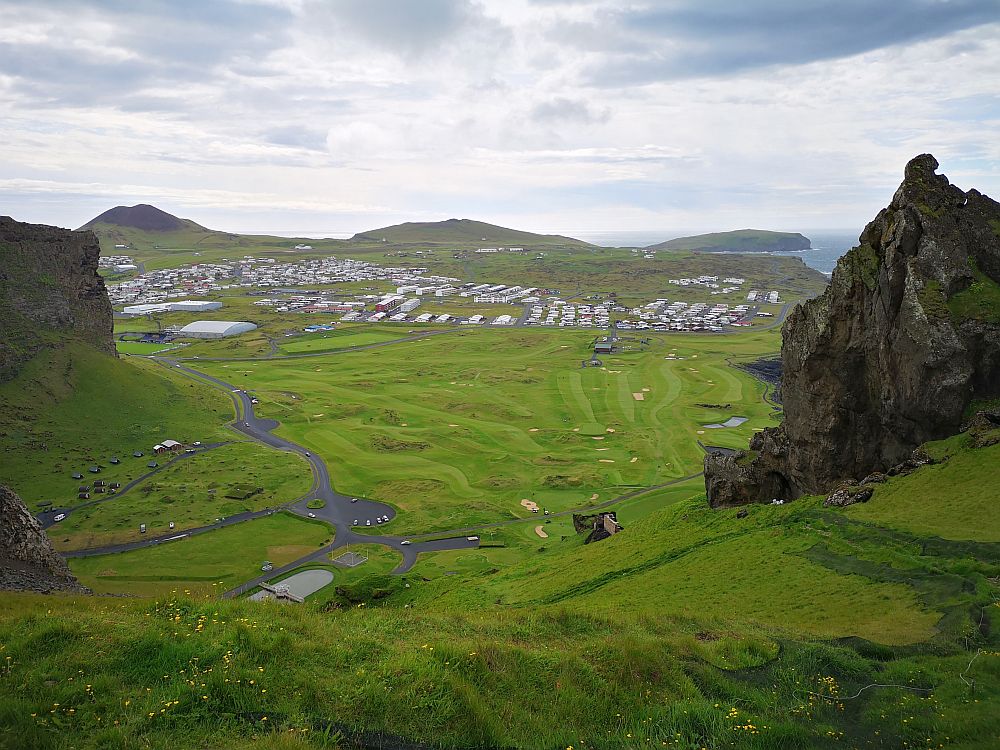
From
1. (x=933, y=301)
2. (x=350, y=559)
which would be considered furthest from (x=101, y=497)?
(x=933, y=301)

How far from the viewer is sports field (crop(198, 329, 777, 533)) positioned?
244 feet

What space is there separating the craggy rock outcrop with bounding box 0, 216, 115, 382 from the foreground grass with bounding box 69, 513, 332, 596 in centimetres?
5109

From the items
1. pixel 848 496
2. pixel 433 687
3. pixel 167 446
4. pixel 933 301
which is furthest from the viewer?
pixel 167 446

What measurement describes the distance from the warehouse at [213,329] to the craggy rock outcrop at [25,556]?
16187cm

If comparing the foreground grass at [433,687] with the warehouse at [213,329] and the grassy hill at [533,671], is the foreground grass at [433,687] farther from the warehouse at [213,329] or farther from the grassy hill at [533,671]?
the warehouse at [213,329]

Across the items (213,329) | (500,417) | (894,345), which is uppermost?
(894,345)

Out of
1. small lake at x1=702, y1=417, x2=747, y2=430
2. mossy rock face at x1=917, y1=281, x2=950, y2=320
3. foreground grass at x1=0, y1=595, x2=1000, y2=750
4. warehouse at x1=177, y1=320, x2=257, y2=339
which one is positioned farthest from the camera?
warehouse at x1=177, y1=320, x2=257, y2=339

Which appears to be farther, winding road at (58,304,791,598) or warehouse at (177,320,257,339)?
warehouse at (177,320,257,339)

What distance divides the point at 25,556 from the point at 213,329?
171661mm

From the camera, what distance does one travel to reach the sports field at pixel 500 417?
74438mm

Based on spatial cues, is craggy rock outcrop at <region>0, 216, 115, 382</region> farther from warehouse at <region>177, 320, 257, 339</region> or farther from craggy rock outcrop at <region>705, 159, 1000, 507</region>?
craggy rock outcrop at <region>705, 159, 1000, 507</region>

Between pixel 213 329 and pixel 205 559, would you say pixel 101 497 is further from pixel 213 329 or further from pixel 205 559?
pixel 213 329

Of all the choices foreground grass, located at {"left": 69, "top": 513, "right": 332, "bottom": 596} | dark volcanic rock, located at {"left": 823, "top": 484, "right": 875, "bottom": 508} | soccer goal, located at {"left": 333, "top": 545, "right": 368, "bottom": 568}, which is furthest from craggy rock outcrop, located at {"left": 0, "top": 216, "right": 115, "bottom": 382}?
dark volcanic rock, located at {"left": 823, "top": 484, "right": 875, "bottom": 508}

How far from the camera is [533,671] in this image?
14320 millimetres
